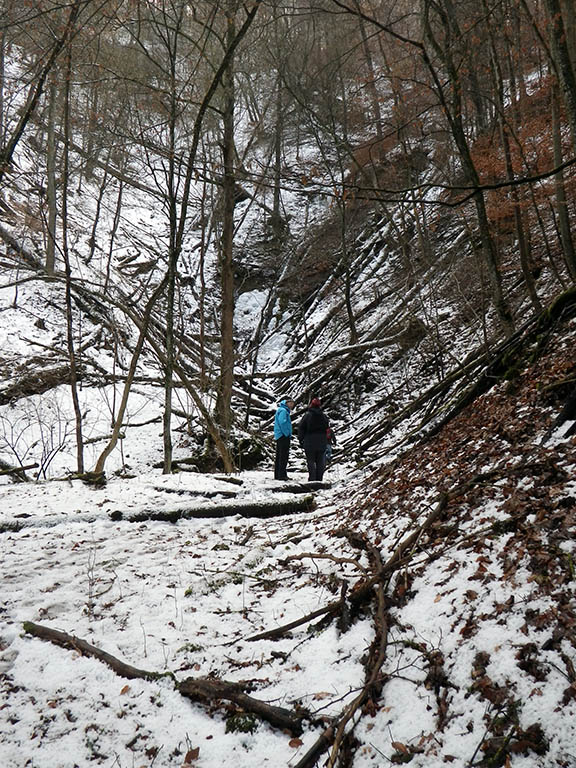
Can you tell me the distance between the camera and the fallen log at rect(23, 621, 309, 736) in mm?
2477

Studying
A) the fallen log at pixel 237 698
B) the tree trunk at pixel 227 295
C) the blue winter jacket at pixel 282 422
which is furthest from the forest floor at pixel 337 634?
the tree trunk at pixel 227 295

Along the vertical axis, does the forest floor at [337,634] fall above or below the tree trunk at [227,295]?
below

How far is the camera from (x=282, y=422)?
33.1 feet

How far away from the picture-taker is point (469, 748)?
196cm

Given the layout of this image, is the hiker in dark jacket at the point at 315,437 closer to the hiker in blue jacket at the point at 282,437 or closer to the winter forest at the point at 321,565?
the hiker in blue jacket at the point at 282,437

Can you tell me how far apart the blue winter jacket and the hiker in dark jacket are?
0.43m

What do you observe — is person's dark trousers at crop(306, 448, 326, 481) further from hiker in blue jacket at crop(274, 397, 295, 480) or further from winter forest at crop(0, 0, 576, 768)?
winter forest at crop(0, 0, 576, 768)

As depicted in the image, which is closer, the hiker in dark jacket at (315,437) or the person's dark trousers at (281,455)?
the hiker in dark jacket at (315,437)

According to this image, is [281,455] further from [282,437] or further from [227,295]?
[227,295]

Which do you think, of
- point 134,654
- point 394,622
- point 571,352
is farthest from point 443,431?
point 134,654

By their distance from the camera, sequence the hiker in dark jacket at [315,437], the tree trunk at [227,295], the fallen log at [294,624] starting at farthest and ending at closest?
the tree trunk at [227,295]
the hiker in dark jacket at [315,437]
the fallen log at [294,624]

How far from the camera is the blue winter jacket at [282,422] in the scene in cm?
1009

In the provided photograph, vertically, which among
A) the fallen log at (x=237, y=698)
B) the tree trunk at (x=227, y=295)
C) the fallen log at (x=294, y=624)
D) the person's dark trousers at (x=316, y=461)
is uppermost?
the tree trunk at (x=227, y=295)

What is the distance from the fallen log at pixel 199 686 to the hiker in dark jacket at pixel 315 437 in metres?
6.76
